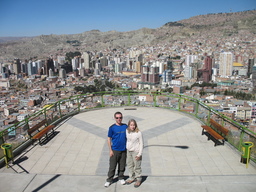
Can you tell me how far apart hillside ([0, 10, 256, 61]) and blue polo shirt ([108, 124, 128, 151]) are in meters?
130

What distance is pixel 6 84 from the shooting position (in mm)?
64500

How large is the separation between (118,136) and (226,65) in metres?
76.4

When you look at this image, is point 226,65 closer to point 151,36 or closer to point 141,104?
point 141,104

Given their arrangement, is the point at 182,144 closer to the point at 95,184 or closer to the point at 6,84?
the point at 95,184

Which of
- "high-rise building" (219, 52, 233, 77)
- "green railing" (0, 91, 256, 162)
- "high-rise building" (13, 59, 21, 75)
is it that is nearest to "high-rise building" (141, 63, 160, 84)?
"high-rise building" (219, 52, 233, 77)

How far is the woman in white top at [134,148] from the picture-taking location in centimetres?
295

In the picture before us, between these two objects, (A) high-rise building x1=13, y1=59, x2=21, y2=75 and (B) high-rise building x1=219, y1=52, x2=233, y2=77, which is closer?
(B) high-rise building x1=219, y1=52, x2=233, y2=77

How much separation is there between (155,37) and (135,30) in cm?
2524

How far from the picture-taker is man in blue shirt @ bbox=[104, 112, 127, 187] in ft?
9.86

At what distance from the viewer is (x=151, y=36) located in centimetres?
15325

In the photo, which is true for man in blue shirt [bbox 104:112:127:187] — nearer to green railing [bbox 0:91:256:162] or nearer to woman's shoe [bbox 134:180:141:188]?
woman's shoe [bbox 134:180:141:188]

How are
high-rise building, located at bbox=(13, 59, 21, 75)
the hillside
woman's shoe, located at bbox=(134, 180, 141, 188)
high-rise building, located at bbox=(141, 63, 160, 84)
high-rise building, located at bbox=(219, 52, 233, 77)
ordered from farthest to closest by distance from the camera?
the hillside < high-rise building, located at bbox=(13, 59, 21, 75) < high-rise building, located at bbox=(219, 52, 233, 77) < high-rise building, located at bbox=(141, 63, 160, 84) < woman's shoe, located at bbox=(134, 180, 141, 188)

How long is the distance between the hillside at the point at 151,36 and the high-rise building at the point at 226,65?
193 ft

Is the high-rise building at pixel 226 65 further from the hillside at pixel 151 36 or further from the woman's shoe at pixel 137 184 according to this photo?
the woman's shoe at pixel 137 184
